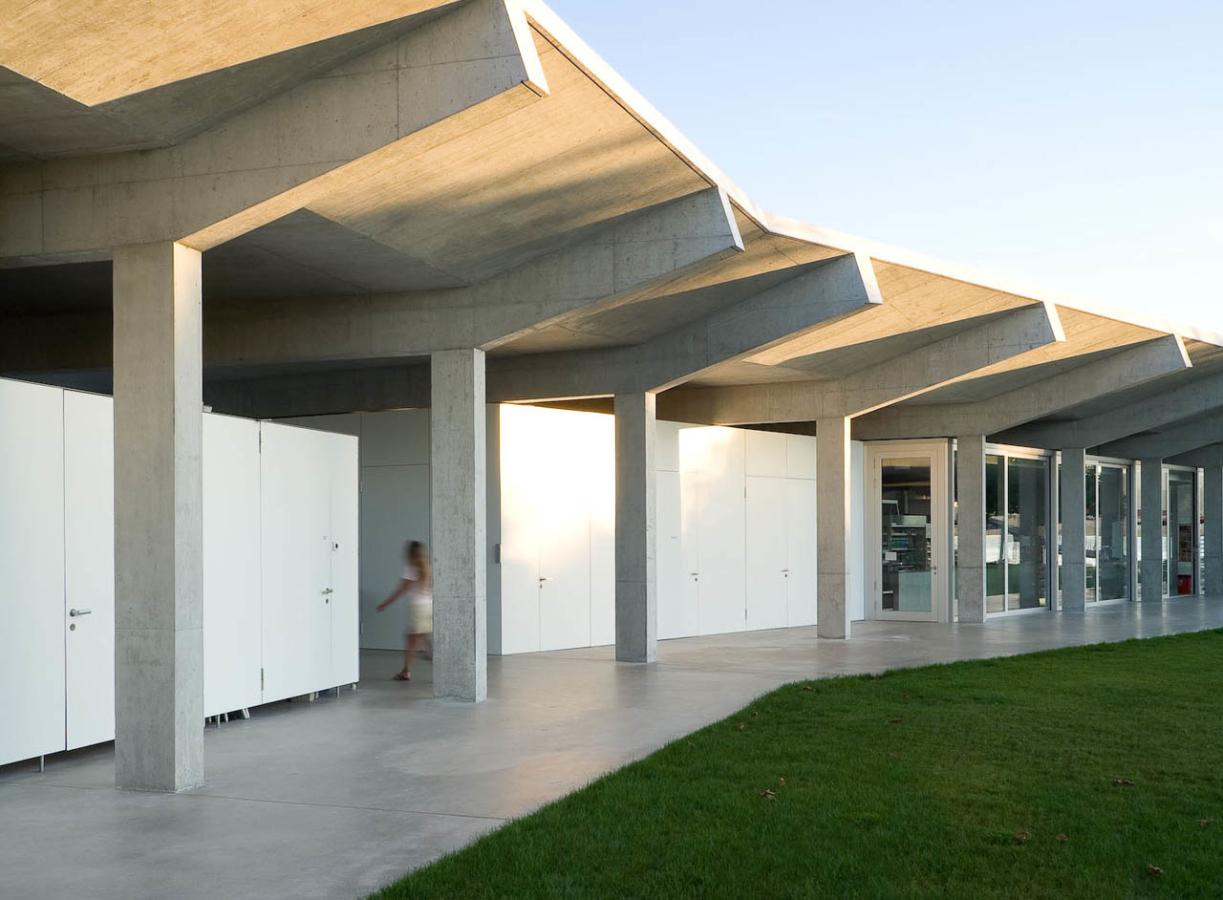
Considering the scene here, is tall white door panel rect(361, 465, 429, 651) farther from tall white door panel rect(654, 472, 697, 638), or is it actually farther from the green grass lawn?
the green grass lawn

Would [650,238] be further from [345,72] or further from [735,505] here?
[735,505]

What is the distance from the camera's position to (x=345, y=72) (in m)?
8.45

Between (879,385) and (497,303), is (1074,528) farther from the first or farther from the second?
(497,303)

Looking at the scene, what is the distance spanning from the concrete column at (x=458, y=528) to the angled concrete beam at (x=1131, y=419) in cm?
1701

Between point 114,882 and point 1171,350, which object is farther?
point 1171,350

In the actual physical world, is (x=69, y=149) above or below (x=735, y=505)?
above

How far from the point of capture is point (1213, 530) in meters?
34.9

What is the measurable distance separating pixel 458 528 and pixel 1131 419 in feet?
60.8

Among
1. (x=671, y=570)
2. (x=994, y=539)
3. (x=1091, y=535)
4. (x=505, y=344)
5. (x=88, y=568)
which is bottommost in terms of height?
(x=671, y=570)

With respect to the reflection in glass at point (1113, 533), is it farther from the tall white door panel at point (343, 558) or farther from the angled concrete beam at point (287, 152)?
the angled concrete beam at point (287, 152)

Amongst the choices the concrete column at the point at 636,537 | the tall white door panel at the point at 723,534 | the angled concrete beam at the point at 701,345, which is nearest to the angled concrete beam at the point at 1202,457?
the tall white door panel at the point at 723,534

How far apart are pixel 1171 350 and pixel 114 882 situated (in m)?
19.7

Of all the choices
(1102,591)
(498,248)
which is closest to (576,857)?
(498,248)

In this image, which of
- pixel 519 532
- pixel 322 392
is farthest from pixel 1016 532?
pixel 322 392
